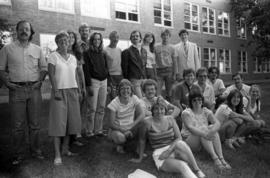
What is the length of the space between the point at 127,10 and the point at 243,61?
14.1 m

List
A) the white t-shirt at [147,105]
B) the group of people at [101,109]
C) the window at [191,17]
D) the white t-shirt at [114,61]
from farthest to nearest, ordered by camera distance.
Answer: the window at [191,17] → the white t-shirt at [114,61] → the white t-shirt at [147,105] → the group of people at [101,109]

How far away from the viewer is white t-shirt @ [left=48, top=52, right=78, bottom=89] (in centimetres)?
371

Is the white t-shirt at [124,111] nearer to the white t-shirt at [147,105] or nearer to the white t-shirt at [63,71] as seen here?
the white t-shirt at [147,105]

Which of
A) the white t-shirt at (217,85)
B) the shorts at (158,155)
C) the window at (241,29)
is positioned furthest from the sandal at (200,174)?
the window at (241,29)

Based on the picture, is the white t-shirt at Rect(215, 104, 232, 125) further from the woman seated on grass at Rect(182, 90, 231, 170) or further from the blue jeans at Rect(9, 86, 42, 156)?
the blue jeans at Rect(9, 86, 42, 156)

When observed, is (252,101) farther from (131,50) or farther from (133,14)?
(133,14)

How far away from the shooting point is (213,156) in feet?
11.9

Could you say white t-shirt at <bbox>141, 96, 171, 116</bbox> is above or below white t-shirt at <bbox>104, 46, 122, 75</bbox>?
below

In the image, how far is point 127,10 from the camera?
52.0 ft

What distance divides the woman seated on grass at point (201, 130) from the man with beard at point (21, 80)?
200 centimetres

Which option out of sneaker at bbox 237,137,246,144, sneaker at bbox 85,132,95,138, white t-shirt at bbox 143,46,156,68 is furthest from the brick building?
sneaker at bbox 237,137,246,144

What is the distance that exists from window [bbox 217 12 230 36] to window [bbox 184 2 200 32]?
9.42 ft

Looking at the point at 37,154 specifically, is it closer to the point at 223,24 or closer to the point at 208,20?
the point at 208,20

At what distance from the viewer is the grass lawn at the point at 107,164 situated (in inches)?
134
